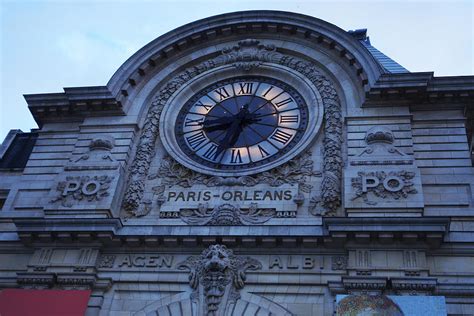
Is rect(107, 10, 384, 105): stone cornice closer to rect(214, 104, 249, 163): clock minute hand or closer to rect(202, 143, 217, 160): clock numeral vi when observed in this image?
rect(202, 143, 217, 160): clock numeral vi

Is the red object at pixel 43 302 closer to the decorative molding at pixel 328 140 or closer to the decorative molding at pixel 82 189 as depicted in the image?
the decorative molding at pixel 82 189

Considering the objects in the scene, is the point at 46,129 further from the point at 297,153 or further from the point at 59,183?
the point at 297,153

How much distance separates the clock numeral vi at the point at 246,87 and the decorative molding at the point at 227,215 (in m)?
5.37

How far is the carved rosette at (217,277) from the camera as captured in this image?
16.2 meters

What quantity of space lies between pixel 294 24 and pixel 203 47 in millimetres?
3544

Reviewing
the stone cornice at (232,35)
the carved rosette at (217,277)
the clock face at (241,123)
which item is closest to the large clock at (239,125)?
the clock face at (241,123)

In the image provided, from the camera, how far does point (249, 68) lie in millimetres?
22281

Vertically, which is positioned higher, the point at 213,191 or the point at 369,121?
the point at 369,121

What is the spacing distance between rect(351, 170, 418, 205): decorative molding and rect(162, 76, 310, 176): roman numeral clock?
2.62m

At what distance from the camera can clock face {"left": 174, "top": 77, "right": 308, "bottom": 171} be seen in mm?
20094

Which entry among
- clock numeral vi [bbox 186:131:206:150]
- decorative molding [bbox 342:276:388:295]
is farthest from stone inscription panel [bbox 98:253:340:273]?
clock numeral vi [bbox 186:131:206:150]

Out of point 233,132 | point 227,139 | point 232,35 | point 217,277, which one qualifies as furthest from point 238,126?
point 217,277

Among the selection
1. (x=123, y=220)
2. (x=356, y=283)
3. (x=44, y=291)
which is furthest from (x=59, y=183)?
(x=356, y=283)

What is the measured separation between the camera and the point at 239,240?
17109 mm
